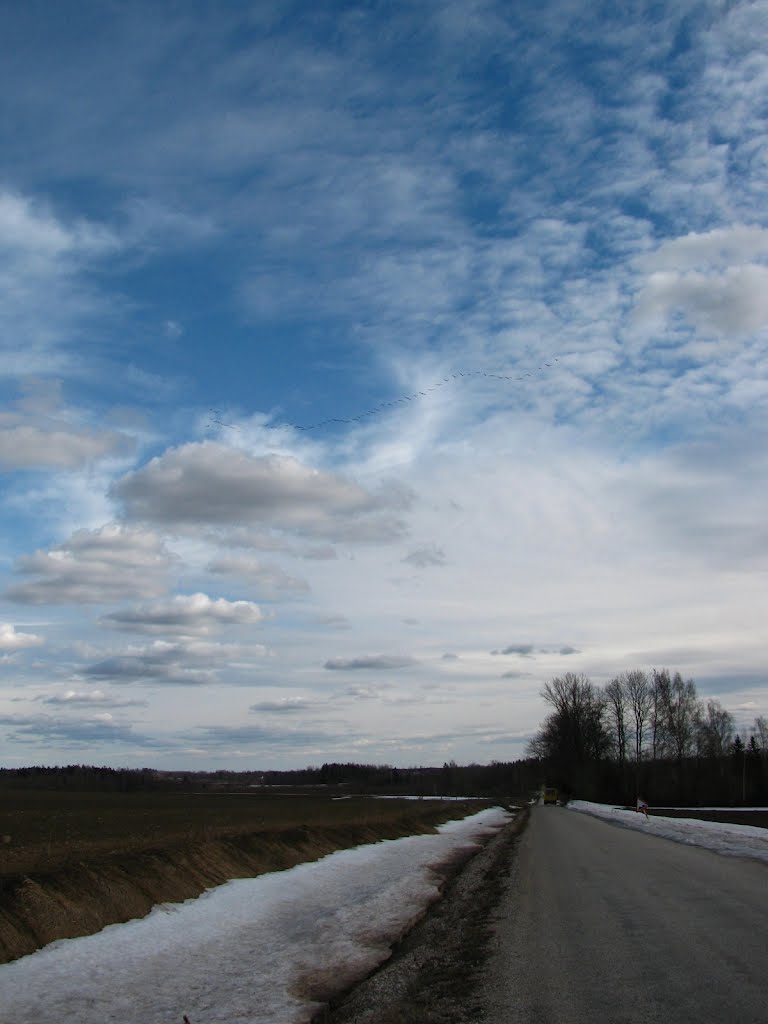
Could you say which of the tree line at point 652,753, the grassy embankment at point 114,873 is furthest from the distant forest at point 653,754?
the grassy embankment at point 114,873

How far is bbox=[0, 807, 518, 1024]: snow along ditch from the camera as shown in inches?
315

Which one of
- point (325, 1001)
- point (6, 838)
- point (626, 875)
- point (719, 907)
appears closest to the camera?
point (325, 1001)

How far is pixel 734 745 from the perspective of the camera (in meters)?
108

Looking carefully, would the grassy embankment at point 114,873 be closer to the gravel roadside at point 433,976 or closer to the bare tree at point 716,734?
→ the gravel roadside at point 433,976

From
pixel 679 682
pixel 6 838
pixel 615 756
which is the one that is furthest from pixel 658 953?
pixel 679 682

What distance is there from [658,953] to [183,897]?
8903mm

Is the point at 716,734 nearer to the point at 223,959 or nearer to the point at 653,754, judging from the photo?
the point at 653,754

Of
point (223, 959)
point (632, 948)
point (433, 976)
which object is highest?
point (632, 948)

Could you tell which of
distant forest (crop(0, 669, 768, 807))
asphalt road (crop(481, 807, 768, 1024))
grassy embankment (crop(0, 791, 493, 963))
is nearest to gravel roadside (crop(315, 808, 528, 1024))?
asphalt road (crop(481, 807, 768, 1024))

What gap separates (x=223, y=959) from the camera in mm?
10414

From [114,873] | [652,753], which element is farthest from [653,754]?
[114,873]

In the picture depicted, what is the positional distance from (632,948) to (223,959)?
197 inches

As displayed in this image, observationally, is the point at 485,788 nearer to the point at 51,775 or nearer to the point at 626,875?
the point at 51,775

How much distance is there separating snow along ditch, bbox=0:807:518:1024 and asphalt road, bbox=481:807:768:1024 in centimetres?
185
